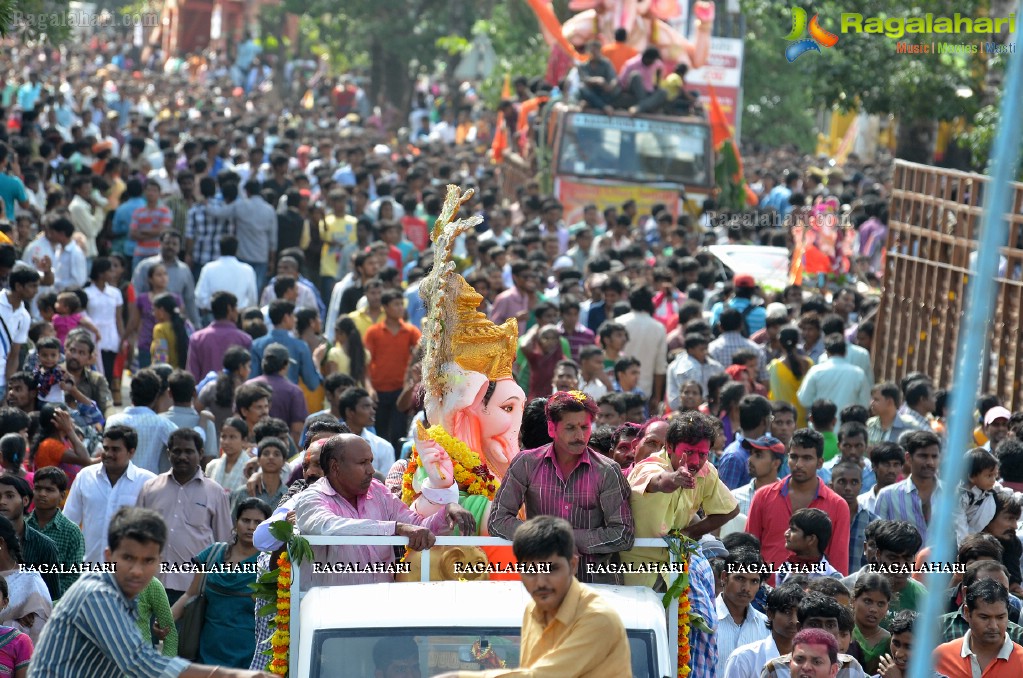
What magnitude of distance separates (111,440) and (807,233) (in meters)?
10.6

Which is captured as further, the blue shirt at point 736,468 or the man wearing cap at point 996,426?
the man wearing cap at point 996,426

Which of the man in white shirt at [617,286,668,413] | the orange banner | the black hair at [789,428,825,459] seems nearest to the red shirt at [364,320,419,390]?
the man in white shirt at [617,286,668,413]

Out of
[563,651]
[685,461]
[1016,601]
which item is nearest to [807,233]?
[1016,601]

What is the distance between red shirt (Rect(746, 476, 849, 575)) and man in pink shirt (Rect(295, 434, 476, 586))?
2433 mm

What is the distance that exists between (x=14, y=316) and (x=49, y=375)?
3.24 ft

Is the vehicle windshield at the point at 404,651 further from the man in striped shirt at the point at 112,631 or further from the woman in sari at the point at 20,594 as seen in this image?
the woman in sari at the point at 20,594

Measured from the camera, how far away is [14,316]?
421 inches

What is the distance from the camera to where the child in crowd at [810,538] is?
24.6ft

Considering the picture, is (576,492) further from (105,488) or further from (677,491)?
(105,488)

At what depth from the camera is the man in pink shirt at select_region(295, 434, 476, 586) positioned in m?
5.70

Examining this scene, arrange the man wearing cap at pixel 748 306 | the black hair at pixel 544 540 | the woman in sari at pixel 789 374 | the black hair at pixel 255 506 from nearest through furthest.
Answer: the black hair at pixel 544 540
the black hair at pixel 255 506
the woman in sari at pixel 789 374
the man wearing cap at pixel 748 306

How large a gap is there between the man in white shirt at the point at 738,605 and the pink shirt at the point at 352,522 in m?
1.42

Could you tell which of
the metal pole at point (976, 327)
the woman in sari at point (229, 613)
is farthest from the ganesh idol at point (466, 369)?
Result: the metal pole at point (976, 327)

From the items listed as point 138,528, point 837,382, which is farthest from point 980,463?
point 138,528
